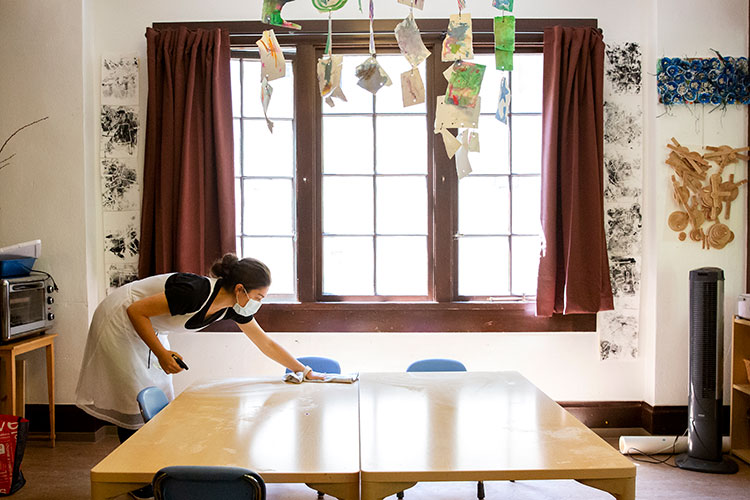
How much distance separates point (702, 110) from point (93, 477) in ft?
13.2

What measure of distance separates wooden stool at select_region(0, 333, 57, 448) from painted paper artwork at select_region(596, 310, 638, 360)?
358cm

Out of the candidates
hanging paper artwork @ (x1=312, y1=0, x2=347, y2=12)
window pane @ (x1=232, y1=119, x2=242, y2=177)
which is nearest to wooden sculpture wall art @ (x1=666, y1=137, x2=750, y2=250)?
hanging paper artwork @ (x1=312, y1=0, x2=347, y2=12)

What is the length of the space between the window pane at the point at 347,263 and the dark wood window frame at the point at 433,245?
→ 0.10 meters

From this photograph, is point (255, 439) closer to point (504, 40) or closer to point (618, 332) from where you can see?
point (504, 40)

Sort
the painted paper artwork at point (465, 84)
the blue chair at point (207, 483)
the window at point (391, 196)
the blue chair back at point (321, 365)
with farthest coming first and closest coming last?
the window at point (391, 196)
the blue chair back at point (321, 365)
the painted paper artwork at point (465, 84)
the blue chair at point (207, 483)

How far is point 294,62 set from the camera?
14.0 ft

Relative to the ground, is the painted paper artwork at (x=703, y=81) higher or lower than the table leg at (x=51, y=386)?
higher

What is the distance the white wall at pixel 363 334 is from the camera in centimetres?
409

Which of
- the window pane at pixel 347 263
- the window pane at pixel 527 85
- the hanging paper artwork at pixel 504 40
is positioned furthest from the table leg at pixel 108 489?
the window pane at pixel 527 85

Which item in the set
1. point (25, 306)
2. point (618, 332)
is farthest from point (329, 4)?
point (618, 332)

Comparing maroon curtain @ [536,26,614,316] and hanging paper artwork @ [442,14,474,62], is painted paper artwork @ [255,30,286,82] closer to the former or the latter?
hanging paper artwork @ [442,14,474,62]

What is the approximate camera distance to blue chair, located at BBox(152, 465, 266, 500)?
1783mm

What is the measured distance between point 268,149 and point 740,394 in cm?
342

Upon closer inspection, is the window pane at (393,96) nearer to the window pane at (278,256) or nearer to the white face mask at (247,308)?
the window pane at (278,256)
